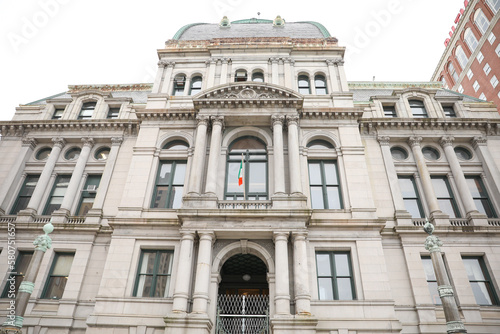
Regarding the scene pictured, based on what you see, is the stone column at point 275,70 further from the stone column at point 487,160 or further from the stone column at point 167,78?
the stone column at point 487,160

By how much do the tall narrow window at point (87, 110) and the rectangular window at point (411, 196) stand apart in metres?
24.7

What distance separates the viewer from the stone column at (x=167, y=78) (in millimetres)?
26987

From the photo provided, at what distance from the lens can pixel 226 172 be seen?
22.3 m

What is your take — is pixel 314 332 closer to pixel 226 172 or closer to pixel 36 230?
pixel 226 172

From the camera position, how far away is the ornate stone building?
17.8 metres

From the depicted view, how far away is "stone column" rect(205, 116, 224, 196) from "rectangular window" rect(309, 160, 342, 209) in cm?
606

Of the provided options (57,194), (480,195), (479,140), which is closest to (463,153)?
(479,140)

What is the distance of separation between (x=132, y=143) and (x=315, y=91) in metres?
14.4

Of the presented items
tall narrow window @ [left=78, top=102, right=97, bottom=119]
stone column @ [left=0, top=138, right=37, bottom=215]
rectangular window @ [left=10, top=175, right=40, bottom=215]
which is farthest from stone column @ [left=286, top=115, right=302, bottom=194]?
stone column @ [left=0, top=138, right=37, bottom=215]

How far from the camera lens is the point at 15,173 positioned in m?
25.2

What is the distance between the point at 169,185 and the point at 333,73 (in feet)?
49.9

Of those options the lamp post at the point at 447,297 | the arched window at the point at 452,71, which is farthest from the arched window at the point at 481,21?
the lamp post at the point at 447,297

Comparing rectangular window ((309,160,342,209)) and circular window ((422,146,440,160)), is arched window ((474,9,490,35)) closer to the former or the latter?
circular window ((422,146,440,160))

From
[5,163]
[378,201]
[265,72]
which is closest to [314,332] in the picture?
[378,201]
